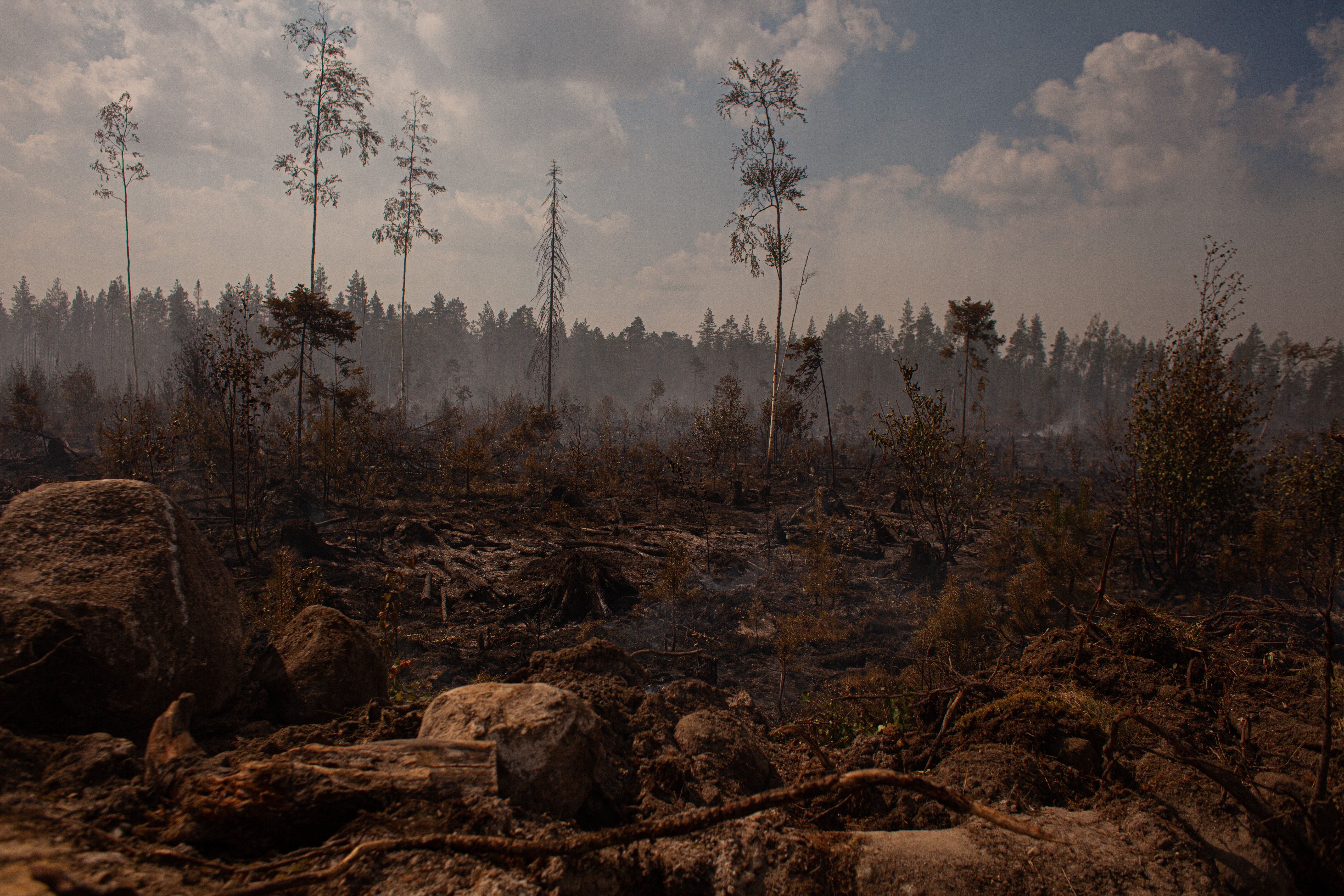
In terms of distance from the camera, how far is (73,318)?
91875mm

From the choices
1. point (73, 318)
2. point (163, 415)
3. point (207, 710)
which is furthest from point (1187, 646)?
point (73, 318)

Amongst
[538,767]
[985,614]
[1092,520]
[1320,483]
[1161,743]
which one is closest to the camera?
[538,767]

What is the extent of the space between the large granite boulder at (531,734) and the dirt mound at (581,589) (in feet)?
18.1

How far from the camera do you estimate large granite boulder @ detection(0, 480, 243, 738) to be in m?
2.10

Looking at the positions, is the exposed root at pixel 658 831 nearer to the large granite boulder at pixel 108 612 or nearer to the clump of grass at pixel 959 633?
the large granite boulder at pixel 108 612

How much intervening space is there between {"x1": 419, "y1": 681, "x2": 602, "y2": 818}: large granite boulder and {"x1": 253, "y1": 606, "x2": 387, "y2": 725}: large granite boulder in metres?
0.95

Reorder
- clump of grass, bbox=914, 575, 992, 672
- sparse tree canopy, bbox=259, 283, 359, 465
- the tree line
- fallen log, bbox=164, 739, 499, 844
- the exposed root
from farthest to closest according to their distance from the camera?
the tree line, sparse tree canopy, bbox=259, 283, 359, 465, clump of grass, bbox=914, 575, 992, 672, fallen log, bbox=164, 739, 499, 844, the exposed root

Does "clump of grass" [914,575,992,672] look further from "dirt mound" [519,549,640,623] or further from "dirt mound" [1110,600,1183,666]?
"dirt mound" [519,549,640,623]

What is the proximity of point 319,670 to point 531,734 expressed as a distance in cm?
159

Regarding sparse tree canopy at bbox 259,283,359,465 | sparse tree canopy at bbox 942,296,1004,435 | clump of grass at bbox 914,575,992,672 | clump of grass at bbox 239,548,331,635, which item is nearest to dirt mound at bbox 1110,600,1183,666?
clump of grass at bbox 914,575,992,672

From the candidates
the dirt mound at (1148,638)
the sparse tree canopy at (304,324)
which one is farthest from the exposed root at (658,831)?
the sparse tree canopy at (304,324)

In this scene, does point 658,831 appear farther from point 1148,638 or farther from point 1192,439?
point 1192,439

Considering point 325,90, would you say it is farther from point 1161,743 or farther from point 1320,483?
point 1320,483

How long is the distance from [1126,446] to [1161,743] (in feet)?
27.6
